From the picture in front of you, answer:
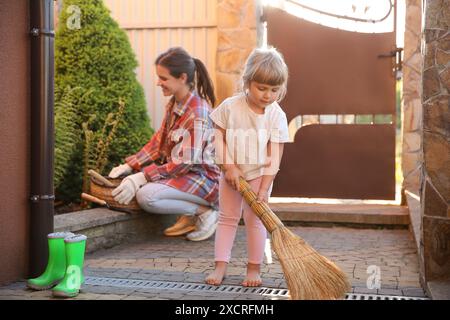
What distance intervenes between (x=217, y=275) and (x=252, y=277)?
19cm

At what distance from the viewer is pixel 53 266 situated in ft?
10.4

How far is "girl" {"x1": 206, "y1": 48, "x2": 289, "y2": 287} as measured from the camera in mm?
3297

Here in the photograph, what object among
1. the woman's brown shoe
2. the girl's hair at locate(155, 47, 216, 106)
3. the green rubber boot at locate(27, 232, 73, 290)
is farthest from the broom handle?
the woman's brown shoe

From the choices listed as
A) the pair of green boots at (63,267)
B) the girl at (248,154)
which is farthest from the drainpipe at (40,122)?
the girl at (248,154)

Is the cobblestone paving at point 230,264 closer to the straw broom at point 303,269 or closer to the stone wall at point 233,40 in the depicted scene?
the straw broom at point 303,269

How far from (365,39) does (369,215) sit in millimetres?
1654

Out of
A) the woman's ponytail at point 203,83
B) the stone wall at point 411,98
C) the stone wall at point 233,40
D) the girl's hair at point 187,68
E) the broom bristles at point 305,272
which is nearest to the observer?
the broom bristles at point 305,272

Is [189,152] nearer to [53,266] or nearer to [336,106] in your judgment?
[53,266]

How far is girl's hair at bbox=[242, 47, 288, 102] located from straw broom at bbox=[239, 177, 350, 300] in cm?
66

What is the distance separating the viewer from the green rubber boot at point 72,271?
2.98 m

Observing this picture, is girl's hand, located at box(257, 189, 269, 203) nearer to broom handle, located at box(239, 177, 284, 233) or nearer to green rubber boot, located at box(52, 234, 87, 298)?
broom handle, located at box(239, 177, 284, 233)

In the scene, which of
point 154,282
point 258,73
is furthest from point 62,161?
point 258,73

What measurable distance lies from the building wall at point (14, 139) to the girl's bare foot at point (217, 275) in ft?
3.16
